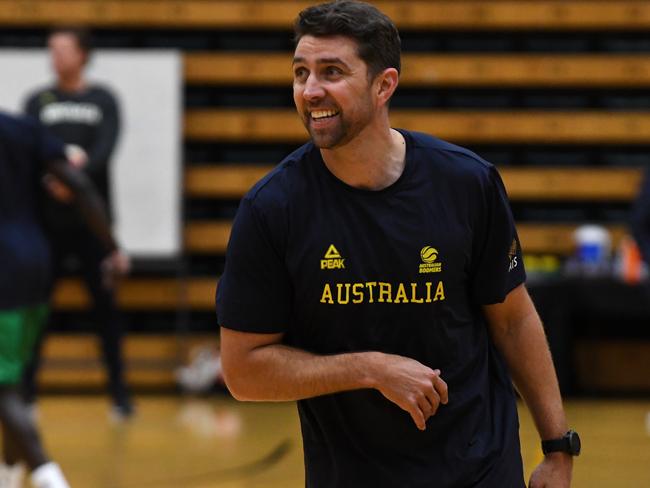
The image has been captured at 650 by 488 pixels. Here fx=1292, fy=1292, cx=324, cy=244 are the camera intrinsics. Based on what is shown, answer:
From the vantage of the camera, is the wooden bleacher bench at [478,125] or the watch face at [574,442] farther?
the wooden bleacher bench at [478,125]

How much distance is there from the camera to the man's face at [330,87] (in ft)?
8.79

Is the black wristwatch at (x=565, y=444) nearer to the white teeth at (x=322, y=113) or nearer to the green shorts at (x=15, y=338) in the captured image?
the white teeth at (x=322, y=113)

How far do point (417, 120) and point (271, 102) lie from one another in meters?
1.16

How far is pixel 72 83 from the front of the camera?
28.0ft

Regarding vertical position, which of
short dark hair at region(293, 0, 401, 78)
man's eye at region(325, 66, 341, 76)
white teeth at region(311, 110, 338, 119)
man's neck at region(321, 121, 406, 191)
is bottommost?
man's neck at region(321, 121, 406, 191)

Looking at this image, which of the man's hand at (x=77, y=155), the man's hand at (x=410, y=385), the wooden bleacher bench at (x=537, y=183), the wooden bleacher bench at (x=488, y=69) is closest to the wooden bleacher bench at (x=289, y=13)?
the wooden bleacher bench at (x=488, y=69)

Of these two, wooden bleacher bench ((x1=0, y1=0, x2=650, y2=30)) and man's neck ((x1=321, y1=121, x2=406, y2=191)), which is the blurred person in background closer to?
wooden bleacher bench ((x1=0, y1=0, x2=650, y2=30))

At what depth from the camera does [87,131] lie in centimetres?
863

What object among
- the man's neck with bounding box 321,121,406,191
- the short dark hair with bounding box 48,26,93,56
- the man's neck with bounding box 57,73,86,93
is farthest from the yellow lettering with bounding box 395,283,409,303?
the man's neck with bounding box 57,73,86,93

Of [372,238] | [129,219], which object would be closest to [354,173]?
[372,238]

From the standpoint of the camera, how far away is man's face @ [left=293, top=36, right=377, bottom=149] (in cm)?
268

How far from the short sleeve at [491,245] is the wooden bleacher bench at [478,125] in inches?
276

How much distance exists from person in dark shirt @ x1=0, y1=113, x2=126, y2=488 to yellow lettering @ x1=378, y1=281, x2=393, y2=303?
8.03 feet

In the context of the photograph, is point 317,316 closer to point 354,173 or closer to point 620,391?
point 354,173
